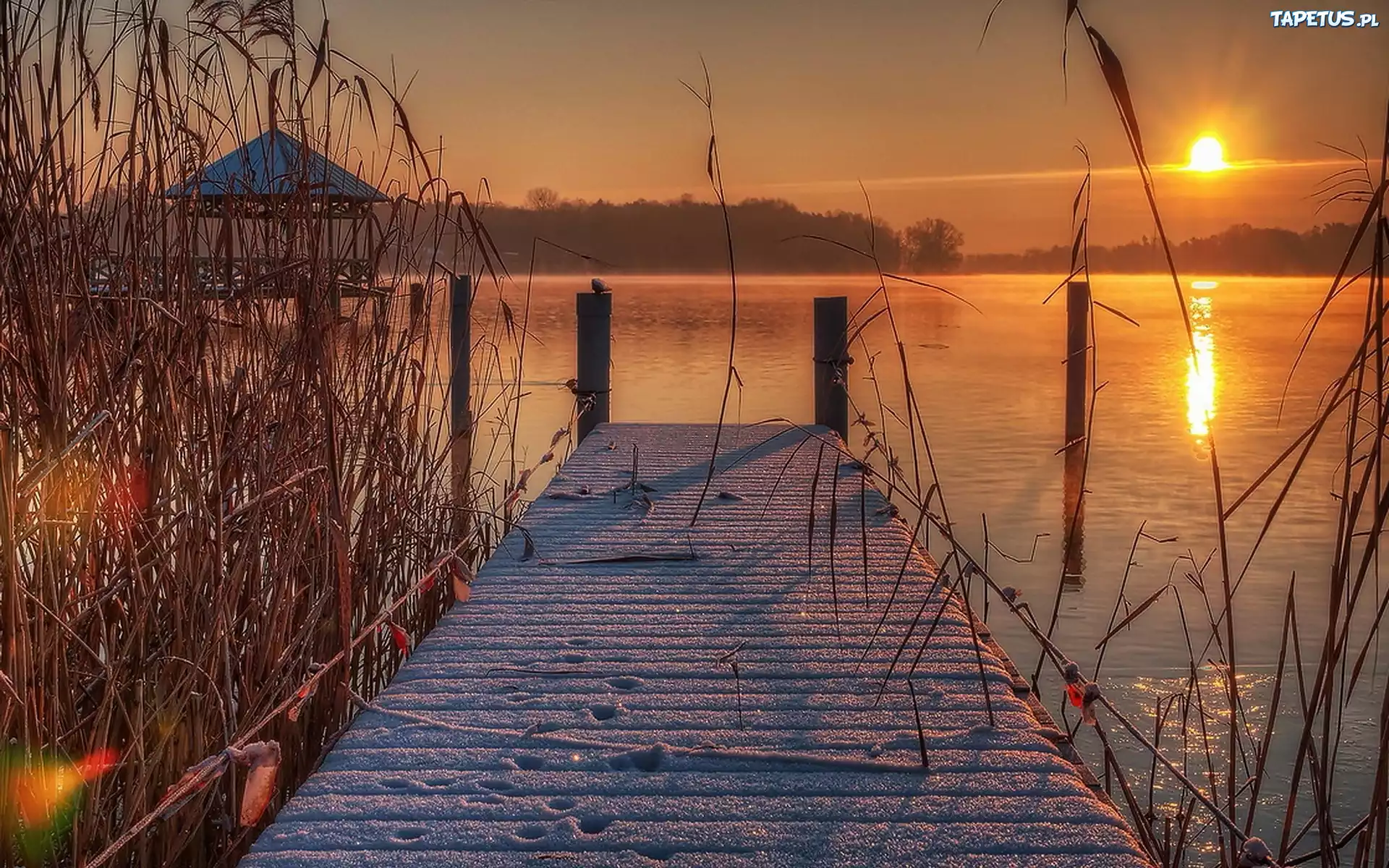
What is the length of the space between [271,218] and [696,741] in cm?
123

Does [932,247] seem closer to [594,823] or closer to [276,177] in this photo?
[276,177]

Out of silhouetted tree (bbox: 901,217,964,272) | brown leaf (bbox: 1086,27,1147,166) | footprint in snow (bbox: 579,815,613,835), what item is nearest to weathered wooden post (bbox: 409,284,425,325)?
silhouetted tree (bbox: 901,217,964,272)

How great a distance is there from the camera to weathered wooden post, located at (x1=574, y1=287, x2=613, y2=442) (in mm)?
5340

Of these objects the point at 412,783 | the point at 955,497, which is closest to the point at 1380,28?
the point at 412,783

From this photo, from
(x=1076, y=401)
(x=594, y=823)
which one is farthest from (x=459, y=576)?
(x=1076, y=401)

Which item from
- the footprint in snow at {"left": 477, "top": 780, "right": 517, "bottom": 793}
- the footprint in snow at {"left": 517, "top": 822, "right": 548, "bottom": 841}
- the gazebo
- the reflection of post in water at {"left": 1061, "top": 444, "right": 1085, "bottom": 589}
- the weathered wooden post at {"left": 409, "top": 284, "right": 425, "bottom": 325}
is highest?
the gazebo

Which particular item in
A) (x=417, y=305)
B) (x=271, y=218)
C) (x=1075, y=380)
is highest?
(x=271, y=218)

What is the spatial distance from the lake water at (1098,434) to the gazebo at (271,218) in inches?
29.9

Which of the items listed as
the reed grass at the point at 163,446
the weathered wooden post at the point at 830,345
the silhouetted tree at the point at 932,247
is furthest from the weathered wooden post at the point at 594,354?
the reed grass at the point at 163,446

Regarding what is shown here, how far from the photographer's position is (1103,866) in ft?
4.54

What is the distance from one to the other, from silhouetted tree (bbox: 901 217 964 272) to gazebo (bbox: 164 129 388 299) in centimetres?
116

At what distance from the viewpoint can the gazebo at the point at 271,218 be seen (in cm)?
194

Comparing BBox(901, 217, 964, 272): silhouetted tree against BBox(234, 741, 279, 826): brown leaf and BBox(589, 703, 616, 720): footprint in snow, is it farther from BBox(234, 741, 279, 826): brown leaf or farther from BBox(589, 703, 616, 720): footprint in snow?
BBox(234, 741, 279, 826): brown leaf

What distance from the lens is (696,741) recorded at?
1.77m
